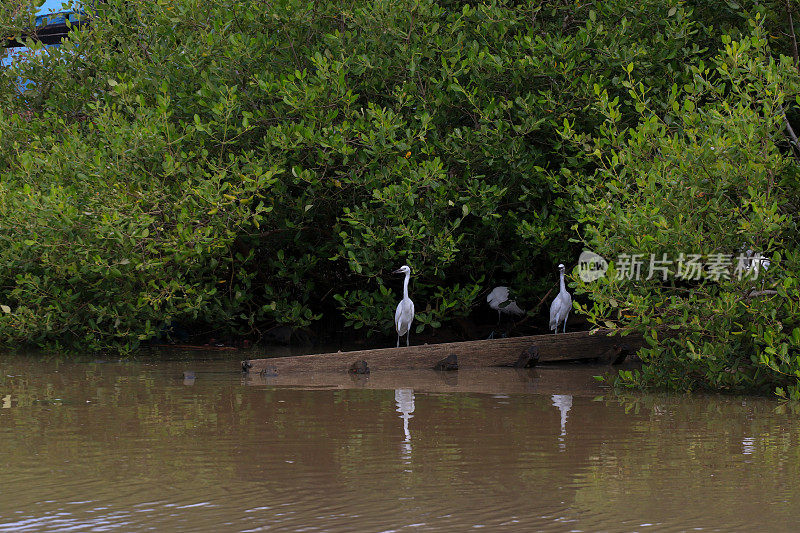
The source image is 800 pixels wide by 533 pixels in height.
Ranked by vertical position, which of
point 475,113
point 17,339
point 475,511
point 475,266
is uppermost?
point 475,113

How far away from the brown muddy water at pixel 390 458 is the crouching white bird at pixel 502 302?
10.6 ft

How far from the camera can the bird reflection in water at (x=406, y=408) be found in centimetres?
541

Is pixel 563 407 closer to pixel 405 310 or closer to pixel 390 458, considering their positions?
pixel 390 458

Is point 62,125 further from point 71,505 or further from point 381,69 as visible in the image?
point 71,505

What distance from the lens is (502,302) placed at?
1146cm

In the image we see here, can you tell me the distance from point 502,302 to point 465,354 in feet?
6.81

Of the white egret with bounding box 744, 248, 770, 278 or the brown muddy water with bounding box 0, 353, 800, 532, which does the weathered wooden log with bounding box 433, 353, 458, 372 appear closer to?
the brown muddy water with bounding box 0, 353, 800, 532

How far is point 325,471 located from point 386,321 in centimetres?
645

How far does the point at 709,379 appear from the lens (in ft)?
24.6

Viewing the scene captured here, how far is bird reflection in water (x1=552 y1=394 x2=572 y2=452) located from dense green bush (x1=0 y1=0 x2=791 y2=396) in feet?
8.43

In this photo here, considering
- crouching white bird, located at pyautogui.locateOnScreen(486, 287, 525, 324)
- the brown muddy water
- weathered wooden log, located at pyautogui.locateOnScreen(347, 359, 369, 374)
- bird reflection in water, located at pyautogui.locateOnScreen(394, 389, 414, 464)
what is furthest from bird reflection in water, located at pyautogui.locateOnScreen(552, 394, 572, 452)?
crouching white bird, located at pyautogui.locateOnScreen(486, 287, 525, 324)

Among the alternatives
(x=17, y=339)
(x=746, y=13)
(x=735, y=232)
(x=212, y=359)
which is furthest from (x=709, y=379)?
(x=17, y=339)

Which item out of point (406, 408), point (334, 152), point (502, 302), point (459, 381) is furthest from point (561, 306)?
point (406, 408)

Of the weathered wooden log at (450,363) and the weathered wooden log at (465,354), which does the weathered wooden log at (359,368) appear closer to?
the weathered wooden log at (465,354)
